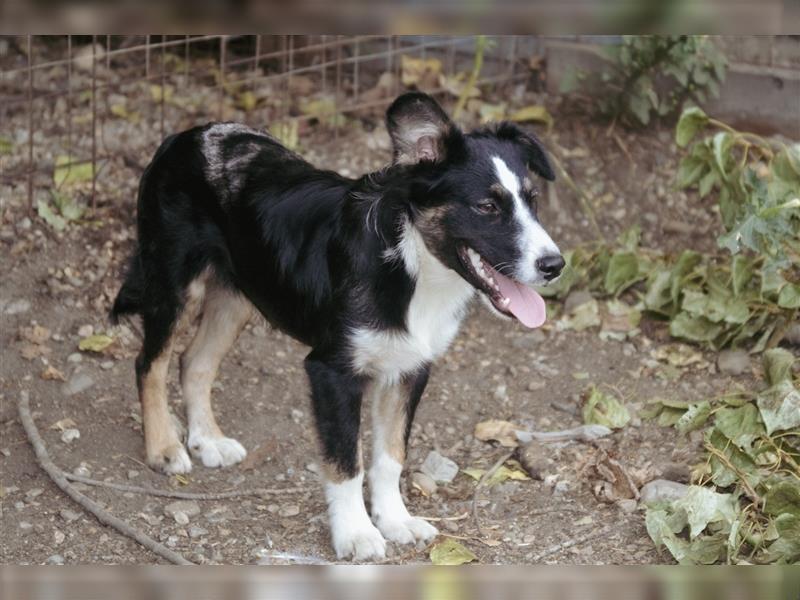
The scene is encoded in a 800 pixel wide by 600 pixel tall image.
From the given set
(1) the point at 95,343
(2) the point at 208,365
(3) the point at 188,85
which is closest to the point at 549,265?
(2) the point at 208,365

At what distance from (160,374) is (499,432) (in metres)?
1.53

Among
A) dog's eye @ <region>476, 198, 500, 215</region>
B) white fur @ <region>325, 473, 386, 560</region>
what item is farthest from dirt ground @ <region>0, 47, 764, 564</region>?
dog's eye @ <region>476, 198, 500, 215</region>

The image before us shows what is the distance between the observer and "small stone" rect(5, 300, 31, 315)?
572 cm

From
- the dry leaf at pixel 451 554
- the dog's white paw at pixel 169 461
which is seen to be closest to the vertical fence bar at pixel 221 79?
the dog's white paw at pixel 169 461

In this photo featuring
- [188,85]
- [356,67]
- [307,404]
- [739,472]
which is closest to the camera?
[739,472]

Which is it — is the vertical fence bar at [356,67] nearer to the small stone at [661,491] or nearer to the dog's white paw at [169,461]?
the dog's white paw at [169,461]

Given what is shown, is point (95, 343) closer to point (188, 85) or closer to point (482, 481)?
point (482, 481)

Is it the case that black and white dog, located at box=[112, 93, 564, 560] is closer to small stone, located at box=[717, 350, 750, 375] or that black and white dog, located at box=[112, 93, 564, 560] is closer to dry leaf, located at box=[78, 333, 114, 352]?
dry leaf, located at box=[78, 333, 114, 352]

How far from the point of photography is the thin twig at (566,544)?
4152 millimetres

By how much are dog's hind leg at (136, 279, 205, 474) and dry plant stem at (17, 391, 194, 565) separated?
0.41 metres

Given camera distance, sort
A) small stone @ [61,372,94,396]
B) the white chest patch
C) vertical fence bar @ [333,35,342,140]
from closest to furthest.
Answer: the white chest patch
small stone @ [61,372,94,396]
vertical fence bar @ [333,35,342,140]

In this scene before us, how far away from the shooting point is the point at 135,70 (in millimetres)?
7406

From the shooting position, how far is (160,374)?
4793mm

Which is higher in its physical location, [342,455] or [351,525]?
[342,455]
